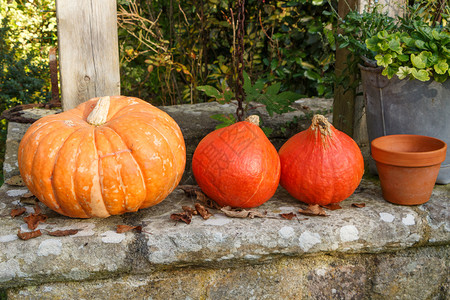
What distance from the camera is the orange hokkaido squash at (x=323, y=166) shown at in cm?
216

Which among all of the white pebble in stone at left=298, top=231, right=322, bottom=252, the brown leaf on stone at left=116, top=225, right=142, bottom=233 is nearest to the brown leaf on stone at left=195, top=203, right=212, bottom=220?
the brown leaf on stone at left=116, top=225, right=142, bottom=233

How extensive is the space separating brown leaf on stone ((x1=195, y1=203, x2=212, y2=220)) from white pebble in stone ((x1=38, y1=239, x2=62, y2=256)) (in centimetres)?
61

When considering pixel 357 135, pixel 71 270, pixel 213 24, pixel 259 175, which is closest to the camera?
pixel 71 270

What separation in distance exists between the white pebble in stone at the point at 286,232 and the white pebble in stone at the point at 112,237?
669 millimetres

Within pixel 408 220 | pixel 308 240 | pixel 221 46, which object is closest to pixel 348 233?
pixel 308 240

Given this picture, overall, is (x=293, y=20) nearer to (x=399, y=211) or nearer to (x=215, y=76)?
(x=215, y=76)

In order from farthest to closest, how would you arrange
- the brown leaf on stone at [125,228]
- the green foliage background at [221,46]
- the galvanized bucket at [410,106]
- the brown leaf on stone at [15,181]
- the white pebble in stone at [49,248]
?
the green foliage background at [221,46] < the brown leaf on stone at [15,181] < the galvanized bucket at [410,106] < the brown leaf on stone at [125,228] < the white pebble in stone at [49,248]

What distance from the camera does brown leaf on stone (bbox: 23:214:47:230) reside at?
2.00 m

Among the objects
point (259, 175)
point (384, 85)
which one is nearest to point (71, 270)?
point (259, 175)

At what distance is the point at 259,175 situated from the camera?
6.97 ft

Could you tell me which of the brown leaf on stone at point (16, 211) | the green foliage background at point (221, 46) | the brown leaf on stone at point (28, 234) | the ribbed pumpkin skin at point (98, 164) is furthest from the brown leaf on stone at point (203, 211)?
the green foliage background at point (221, 46)

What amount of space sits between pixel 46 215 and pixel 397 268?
1630 mm

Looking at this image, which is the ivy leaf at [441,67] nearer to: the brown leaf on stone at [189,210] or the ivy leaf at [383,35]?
the ivy leaf at [383,35]

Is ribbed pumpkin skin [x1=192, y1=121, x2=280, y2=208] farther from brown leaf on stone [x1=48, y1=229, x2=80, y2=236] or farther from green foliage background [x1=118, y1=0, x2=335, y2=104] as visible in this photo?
green foliage background [x1=118, y1=0, x2=335, y2=104]
